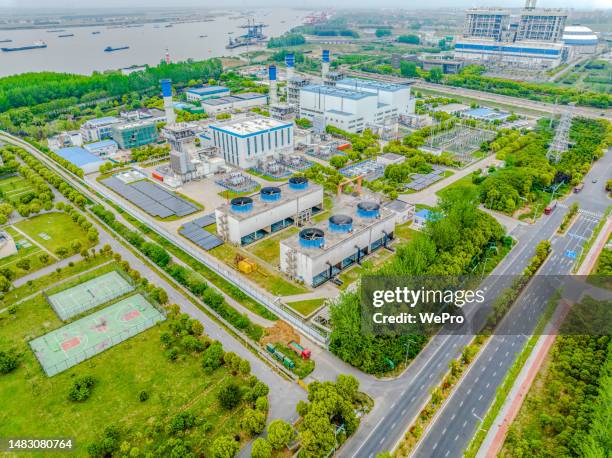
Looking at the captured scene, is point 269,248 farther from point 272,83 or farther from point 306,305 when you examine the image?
point 272,83

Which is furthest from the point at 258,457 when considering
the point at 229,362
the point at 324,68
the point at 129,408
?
the point at 324,68

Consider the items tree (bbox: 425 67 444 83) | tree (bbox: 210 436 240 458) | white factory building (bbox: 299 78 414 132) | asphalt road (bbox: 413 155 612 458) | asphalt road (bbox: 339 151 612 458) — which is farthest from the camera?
tree (bbox: 425 67 444 83)

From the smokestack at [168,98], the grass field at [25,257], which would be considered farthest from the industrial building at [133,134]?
the grass field at [25,257]

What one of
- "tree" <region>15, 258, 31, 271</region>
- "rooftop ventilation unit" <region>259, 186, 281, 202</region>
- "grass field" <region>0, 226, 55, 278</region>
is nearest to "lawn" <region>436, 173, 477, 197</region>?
"rooftop ventilation unit" <region>259, 186, 281, 202</region>

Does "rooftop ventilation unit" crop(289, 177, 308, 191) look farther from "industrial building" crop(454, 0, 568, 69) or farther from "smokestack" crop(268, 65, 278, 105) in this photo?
"industrial building" crop(454, 0, 568, 69)

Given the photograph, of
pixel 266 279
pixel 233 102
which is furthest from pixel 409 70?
pixel 266 279

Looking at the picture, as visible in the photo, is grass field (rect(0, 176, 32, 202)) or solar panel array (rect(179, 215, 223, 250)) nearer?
solar panel array (rect(179, 215, 223, 250))
